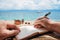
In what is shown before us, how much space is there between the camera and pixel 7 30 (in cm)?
154

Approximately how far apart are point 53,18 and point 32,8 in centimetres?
26

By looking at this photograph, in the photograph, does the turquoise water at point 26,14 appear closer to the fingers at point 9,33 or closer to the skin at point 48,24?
the skin at point 48,24

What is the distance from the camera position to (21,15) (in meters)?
1.57

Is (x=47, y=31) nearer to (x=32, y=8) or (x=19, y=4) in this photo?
(x=32, y=8)

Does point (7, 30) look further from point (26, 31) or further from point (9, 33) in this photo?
point (26, 31)

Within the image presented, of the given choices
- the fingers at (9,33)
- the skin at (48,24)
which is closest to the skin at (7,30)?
the fingers at (9,33)

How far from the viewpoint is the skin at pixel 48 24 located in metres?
1.50

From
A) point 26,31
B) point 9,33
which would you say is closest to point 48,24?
point 26,31

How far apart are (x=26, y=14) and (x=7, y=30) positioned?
0.91 ft

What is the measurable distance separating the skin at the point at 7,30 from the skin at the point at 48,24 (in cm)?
23

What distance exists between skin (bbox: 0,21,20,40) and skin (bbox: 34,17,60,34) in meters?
0.23

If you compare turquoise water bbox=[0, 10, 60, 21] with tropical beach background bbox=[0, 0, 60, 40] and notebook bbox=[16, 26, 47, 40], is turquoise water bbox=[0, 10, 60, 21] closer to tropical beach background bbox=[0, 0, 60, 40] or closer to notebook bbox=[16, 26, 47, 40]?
tropical beach background bbox=[0, 0, 60, 40]

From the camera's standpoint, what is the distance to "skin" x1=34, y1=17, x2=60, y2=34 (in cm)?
150

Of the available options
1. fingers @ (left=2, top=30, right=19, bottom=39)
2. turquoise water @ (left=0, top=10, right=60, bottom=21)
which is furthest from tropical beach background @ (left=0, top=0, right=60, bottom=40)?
fingers @ (left=2, top=30, right=19, bottom=39)
